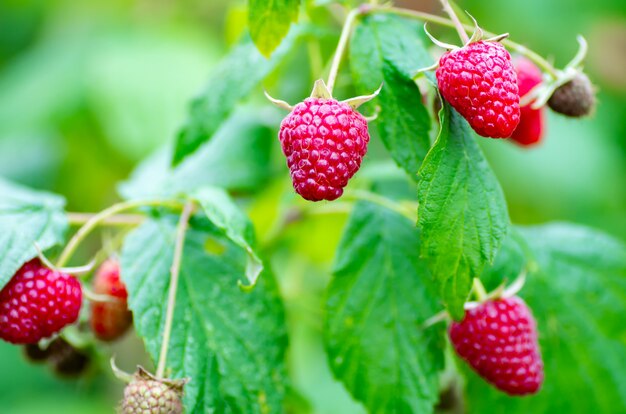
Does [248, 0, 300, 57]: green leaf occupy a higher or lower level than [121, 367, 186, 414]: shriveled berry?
higher

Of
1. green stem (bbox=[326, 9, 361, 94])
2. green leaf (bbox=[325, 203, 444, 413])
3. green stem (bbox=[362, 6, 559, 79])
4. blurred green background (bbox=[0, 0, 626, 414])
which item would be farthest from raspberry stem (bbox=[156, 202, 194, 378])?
blurred green background (bbox=[0, 0, 626, 414])

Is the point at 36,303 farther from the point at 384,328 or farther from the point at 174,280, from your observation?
the point at 384,328

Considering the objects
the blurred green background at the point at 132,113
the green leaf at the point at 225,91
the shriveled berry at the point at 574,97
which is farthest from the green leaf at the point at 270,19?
the blurred green background at the point at 132,113

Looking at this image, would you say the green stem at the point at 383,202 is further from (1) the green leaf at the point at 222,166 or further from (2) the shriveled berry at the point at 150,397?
(2) the shriveled berry at the point at 150,397

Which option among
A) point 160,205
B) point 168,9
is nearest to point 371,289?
point 160,205

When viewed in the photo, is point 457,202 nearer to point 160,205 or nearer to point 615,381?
point 160,205

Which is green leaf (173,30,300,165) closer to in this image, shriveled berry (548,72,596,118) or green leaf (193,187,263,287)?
green leaf (193,187,263,287)
